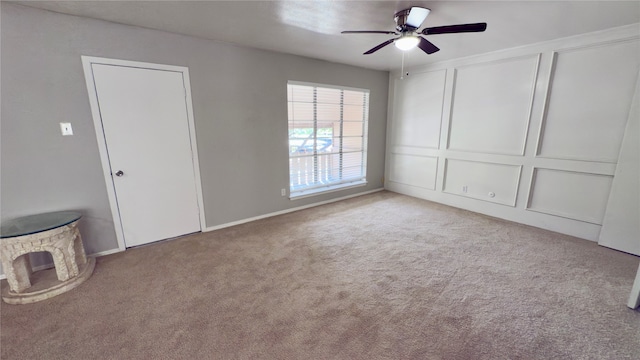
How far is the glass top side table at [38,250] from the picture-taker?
204 centimetres

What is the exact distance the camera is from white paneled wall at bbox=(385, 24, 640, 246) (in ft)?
9.34

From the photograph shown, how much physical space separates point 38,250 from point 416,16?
146 inches

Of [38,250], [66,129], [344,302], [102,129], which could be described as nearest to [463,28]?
[344,302]

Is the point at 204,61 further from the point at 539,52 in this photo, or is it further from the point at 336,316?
the point at 539,52

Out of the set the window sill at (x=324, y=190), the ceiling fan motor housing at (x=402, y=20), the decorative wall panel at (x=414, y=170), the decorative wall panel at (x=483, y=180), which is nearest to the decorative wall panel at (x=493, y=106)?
the decorative wall panel at (x=483, y=180)

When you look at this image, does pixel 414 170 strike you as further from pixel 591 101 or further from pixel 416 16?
pixel 416 16

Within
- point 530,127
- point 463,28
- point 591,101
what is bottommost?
point 530,127

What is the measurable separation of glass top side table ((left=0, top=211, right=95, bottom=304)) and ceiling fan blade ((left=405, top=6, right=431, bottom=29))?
3448 mm

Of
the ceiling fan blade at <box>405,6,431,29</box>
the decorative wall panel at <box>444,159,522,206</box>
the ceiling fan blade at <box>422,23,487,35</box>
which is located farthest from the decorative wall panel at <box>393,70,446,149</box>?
the ceiling fan blade at <box>422,23,487,35</box>

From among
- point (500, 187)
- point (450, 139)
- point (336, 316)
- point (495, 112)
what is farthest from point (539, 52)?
point (336, 316)

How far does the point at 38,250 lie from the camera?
2.09 metres

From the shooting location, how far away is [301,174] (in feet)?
14.1

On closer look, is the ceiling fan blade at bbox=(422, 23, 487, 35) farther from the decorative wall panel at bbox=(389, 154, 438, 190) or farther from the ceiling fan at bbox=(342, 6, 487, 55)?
the decorative wall panel at bbox=(389, 154, 438, 190)

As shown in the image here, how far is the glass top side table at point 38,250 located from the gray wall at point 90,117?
0.33 m
